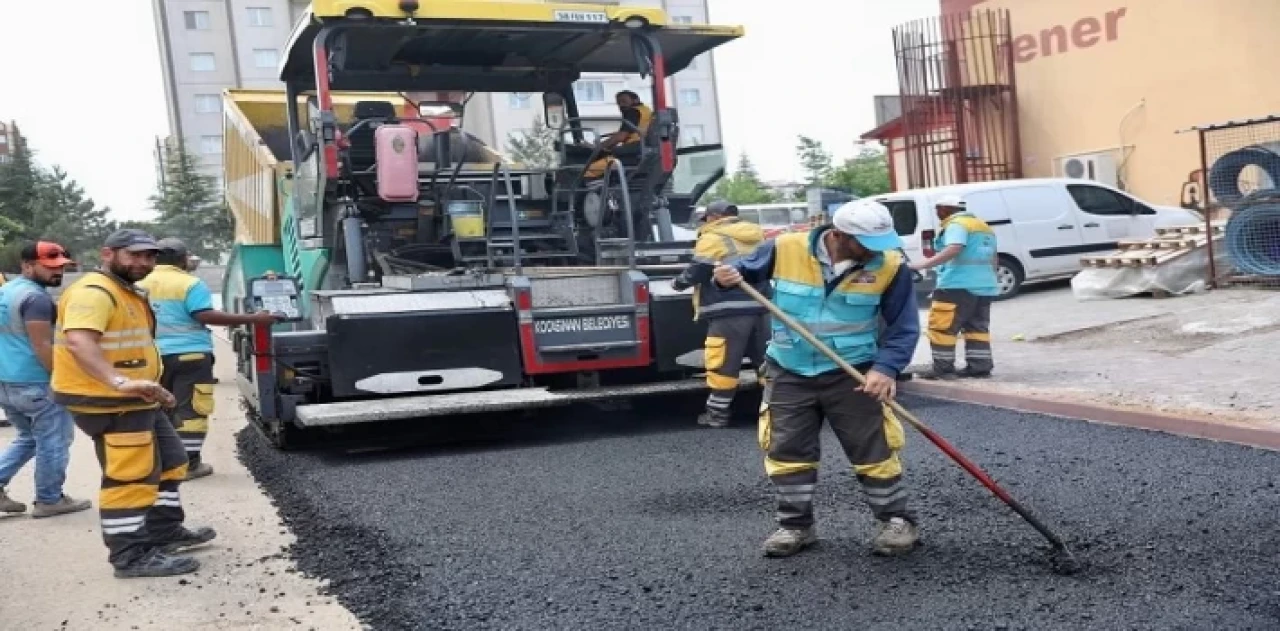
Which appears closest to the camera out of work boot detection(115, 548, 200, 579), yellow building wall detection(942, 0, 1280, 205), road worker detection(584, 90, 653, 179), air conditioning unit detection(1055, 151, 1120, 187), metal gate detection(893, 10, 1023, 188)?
work boot detection(115, 548, 200, 579)

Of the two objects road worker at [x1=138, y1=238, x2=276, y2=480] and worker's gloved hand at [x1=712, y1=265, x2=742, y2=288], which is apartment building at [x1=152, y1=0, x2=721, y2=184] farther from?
worker's gloved hand at [x1=712, y1=265, x2=742, y2=288]

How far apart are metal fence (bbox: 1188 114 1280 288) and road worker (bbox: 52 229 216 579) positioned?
30.7ft

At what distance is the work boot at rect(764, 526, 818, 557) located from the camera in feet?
13.4

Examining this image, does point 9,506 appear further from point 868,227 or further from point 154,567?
point 868,227

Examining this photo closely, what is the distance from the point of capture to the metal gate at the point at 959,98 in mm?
17719

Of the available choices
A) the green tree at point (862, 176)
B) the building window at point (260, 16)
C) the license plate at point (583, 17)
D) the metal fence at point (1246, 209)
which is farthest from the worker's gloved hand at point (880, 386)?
the building window at point (260, 16)

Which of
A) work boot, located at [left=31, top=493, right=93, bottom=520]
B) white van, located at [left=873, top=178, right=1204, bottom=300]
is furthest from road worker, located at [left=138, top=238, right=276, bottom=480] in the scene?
white van, located at [left=873, top=178, right=1204, bottom=300]

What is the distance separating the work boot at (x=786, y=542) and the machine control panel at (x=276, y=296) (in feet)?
13.9

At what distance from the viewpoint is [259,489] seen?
5988 millimetres

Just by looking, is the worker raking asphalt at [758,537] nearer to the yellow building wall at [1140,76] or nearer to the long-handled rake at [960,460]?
the long-handled rake at [960,460]

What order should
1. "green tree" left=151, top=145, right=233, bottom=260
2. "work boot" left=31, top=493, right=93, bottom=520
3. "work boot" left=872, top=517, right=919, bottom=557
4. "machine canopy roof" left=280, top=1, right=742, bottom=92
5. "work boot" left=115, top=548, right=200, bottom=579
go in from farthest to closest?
"green tree" left=151, top=145, right=233, bottom=260 → "machine canopy roof" left=280, top=1, right=742, bottom=92 → "work boot" left=31, top=493, right=93, bottom=520 → "work boot" left=115, top=548, right=200, bottom=579 → "work boot" left=872, top=517, right=919, bottom=557

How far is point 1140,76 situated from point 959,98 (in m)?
2.77

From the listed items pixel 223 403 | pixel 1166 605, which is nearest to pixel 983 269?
pixel 1166 605

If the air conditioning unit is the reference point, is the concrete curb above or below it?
below
